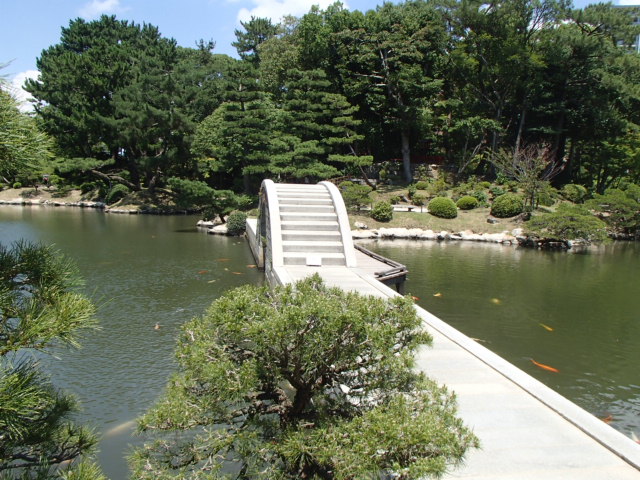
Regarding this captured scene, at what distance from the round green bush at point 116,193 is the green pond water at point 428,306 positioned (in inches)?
368

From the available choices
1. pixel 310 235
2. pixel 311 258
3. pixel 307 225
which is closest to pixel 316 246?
pixel 310 235

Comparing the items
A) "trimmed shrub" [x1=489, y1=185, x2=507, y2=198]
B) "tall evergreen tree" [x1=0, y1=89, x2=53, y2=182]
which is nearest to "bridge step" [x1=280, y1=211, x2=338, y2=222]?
"tall evergreen tree" [x1=0, y1=89, x2=53, y2=182]

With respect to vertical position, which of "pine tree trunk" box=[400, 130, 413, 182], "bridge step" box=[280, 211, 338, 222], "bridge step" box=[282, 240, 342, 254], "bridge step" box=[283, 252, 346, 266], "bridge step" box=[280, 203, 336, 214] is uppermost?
"pine tree trunk" box=[400, 130, 413, 182]

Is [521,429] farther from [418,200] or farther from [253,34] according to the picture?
[253,34]

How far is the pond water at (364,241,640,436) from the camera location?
Result: 6.86 meters

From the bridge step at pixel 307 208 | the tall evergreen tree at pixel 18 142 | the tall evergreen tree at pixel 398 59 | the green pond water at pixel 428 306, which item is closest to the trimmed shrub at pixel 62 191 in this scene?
the green pond water at pixel 428 306

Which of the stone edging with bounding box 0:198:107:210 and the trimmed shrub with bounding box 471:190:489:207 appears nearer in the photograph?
the trimmed shrub with bounding box 471:190:489:207

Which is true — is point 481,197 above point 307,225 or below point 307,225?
above

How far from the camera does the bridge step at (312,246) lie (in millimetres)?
10875

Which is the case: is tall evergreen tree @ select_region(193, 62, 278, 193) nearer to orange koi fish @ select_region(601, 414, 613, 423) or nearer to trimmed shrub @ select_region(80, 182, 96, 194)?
trimmed shrub @ select_region(80, 182, 96, 194)

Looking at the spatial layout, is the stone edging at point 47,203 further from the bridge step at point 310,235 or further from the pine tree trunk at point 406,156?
the bridge step at point 310,235

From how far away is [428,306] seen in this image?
1037cm

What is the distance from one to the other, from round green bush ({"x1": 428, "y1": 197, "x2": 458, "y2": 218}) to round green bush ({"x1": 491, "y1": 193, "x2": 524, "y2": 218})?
1.84 meters

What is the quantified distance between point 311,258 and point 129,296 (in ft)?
13.6
